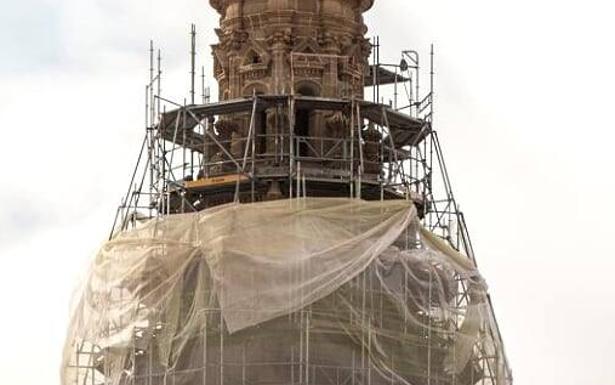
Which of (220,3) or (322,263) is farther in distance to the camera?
(220,3)

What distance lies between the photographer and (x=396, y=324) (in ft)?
219

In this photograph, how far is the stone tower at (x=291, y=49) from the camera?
230 feet

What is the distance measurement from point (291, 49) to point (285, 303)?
7.98 meters

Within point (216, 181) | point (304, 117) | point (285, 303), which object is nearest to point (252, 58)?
point (304, 117)

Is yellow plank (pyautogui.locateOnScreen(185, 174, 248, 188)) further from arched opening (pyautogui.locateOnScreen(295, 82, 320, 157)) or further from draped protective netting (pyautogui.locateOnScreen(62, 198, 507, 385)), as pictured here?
arched opening (pyautogui.locateOnScreen(295, 82, 320, 157))

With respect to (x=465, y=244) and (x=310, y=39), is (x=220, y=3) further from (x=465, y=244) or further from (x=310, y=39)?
(x=465, y=244)

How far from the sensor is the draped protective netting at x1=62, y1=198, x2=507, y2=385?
6569 centimetres

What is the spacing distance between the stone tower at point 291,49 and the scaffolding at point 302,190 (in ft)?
1.03

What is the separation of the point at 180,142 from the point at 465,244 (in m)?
7.76

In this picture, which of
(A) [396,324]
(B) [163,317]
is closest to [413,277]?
(A) [396,324]

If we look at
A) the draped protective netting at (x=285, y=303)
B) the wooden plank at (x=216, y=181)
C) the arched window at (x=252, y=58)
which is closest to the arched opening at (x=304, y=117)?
the arched window at (x=252, y=58)

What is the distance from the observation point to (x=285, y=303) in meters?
65.6

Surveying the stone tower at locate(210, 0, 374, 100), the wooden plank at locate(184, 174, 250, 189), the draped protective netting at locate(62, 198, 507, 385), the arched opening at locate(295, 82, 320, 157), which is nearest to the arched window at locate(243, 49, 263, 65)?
the stone tower at locate(210, 0, 374, 100)

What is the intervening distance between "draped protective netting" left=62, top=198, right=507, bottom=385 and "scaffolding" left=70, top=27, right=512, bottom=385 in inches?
2.1
